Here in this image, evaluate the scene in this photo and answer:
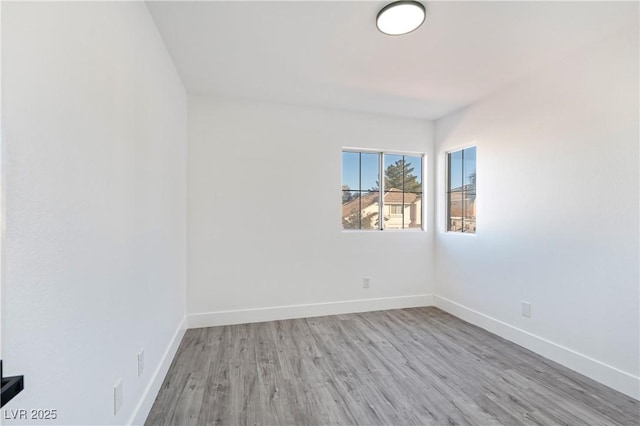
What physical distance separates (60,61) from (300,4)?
1330mm

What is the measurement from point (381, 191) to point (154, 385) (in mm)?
3117

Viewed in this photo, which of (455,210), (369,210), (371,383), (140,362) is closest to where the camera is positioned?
(140,362)

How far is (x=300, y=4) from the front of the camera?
1722 mm

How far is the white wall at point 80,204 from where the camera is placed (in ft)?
2.55

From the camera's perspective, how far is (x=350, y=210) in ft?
12.1

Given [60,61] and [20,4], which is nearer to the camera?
[20,4]

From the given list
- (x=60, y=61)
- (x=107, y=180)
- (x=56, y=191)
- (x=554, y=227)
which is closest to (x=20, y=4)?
(x=60, y=61)

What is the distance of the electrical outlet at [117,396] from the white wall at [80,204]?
1.6 inches

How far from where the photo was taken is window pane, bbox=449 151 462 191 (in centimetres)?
362

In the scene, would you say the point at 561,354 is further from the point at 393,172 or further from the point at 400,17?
the point at 400,17

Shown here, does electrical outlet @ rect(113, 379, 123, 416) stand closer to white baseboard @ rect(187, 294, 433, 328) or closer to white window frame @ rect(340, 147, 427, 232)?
white baseboard @ rect(187, 294, 433, 328)

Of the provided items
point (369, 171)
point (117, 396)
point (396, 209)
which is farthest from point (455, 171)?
point (117, 396)

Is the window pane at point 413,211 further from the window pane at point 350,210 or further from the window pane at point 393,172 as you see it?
the window pane at point 350,210

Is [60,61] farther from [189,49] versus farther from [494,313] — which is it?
[494,313]
